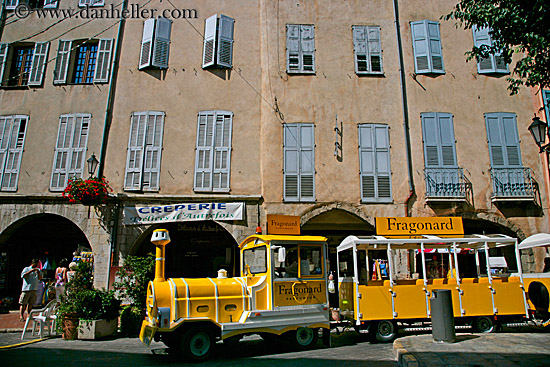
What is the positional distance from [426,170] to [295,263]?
7.35 m

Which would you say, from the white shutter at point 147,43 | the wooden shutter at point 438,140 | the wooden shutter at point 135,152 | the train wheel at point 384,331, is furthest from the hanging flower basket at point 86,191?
the wooden shutter at point 438,140

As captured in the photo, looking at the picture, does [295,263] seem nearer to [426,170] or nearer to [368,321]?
[368,321]

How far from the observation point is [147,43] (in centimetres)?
1438

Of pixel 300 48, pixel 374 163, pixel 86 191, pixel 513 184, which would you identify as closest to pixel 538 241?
pixel 513 184

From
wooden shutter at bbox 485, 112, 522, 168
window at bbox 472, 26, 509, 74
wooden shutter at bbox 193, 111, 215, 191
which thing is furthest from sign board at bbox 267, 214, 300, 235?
window at bbox 472, 26, 509, 74

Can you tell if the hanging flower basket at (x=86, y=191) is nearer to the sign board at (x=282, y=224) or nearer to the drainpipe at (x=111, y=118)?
the drainpipe at (x=111, y=118)

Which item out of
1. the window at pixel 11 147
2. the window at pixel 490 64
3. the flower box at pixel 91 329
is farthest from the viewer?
the window at pixel 490 64

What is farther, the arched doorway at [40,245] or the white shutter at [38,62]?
the white shutter at [38,62]

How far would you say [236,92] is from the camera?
46.0ft

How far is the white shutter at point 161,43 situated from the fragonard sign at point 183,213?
5280mm

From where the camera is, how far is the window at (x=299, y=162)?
13039mm

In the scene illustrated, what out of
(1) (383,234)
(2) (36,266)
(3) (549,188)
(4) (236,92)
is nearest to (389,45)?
(4) (236,92)

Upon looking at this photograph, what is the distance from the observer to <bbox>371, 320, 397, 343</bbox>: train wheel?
27.1 feet

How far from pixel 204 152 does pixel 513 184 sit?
1031 cm
